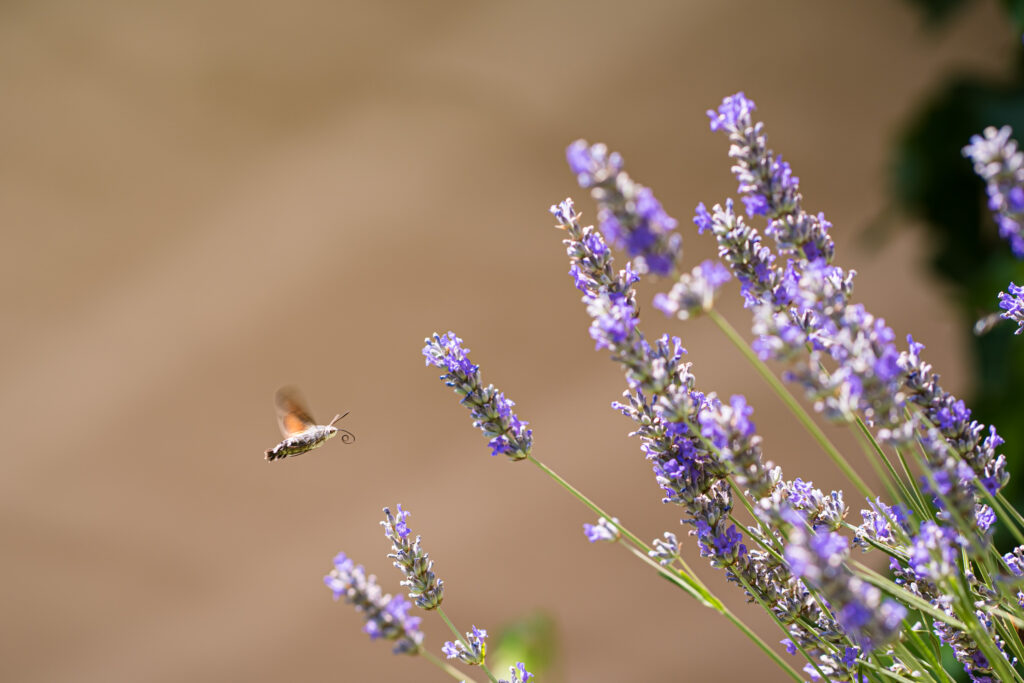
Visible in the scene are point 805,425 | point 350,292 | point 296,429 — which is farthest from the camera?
point 350,292

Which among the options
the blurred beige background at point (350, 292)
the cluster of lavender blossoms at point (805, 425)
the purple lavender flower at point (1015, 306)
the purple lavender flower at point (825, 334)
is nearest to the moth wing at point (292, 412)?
the cluster of lavender blossoms at point (805, 425)

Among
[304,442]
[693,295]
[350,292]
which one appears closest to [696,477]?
[693,295]

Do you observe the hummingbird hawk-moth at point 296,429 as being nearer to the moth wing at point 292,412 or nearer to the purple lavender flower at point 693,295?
the moth wing at point 292,412

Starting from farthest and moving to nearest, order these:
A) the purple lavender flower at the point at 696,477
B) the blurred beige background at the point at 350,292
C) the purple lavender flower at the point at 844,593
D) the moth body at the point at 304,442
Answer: the blurred beige background at the point at 350,292 < the moth body at the point at 304,442 < the purple lavender flower at the point at 696,477 < the purple lavender flower at the point at 844,593

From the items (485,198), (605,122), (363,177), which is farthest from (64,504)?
(605,122)

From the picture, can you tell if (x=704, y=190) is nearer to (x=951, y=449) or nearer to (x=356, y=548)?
(x=356, y=548)

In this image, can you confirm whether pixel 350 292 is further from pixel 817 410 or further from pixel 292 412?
pixel 817 410

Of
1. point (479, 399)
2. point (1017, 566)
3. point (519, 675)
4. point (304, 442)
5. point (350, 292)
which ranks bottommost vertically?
point (1017, 566)

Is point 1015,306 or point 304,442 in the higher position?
point 304,442

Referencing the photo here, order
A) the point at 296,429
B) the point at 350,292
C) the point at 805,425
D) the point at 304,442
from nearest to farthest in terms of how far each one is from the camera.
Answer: the point at 805,425 < the point at 304,442 < the point at 296,429 < the point at 350,292
